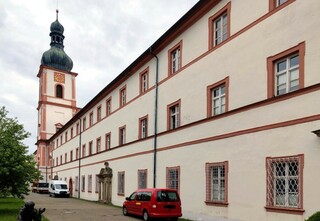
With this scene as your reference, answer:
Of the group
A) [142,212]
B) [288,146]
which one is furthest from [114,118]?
[288,146]

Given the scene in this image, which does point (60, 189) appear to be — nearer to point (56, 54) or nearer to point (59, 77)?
point (59, 77)

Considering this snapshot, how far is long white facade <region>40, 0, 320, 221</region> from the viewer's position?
464 inches

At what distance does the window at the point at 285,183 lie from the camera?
11.6m

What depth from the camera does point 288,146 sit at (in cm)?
1209

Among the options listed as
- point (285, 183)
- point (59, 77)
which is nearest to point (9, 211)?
point (285, 183)

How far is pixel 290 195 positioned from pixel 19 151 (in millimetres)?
15762

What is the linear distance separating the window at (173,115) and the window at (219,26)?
4191 millimetres

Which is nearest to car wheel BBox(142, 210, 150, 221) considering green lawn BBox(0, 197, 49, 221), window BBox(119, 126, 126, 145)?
green lawn BBox(0, 197, 49, 221)

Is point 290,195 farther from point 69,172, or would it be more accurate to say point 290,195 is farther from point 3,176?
point 69,172

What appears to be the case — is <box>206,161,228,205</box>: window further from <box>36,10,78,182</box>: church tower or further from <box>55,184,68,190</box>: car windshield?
<box>36,10,78,182</box>: church tower

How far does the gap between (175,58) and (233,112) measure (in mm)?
7250

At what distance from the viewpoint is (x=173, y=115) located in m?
20.8

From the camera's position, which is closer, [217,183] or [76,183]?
[217,183]

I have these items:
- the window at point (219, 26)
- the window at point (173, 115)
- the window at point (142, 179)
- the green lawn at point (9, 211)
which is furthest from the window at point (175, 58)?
the green lawn at point (9, 211)
